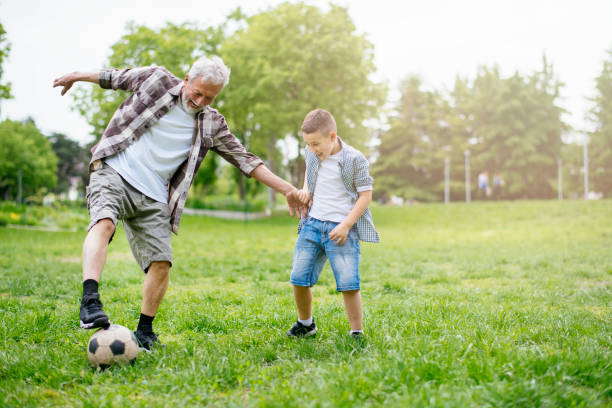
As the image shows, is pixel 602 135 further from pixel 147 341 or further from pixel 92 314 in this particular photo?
pixel 92 314

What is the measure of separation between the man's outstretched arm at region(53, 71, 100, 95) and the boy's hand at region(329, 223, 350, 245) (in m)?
2.23

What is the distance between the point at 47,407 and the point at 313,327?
2.07m

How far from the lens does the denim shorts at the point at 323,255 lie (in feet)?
12.5

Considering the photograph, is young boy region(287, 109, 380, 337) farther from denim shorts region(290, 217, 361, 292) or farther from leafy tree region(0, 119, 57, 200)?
leafy tree region(0, 119, 57, 200)

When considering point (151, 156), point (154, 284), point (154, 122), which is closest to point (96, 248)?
point (154, 284)

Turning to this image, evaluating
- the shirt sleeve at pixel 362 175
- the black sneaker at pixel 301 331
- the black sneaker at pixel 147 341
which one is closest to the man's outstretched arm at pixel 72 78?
the black sneaker at pixel 147 341

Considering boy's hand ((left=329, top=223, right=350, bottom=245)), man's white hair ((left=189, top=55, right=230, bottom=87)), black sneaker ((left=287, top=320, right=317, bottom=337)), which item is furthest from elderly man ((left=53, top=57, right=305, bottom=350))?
black sneaker ((left=287, top=320, right=317, bottom=337))

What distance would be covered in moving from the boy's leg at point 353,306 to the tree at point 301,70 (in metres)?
19.5

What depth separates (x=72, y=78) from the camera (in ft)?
12.8

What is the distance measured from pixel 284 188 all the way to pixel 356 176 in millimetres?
649

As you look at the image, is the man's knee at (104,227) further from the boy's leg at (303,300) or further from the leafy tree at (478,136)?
the leafy tree at (478,136)

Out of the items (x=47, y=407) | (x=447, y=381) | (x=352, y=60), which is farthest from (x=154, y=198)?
(x=352, y=60)

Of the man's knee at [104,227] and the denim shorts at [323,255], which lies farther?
the denim shorts at [323,255]

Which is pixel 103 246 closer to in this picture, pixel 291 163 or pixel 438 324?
pixel 438 324
